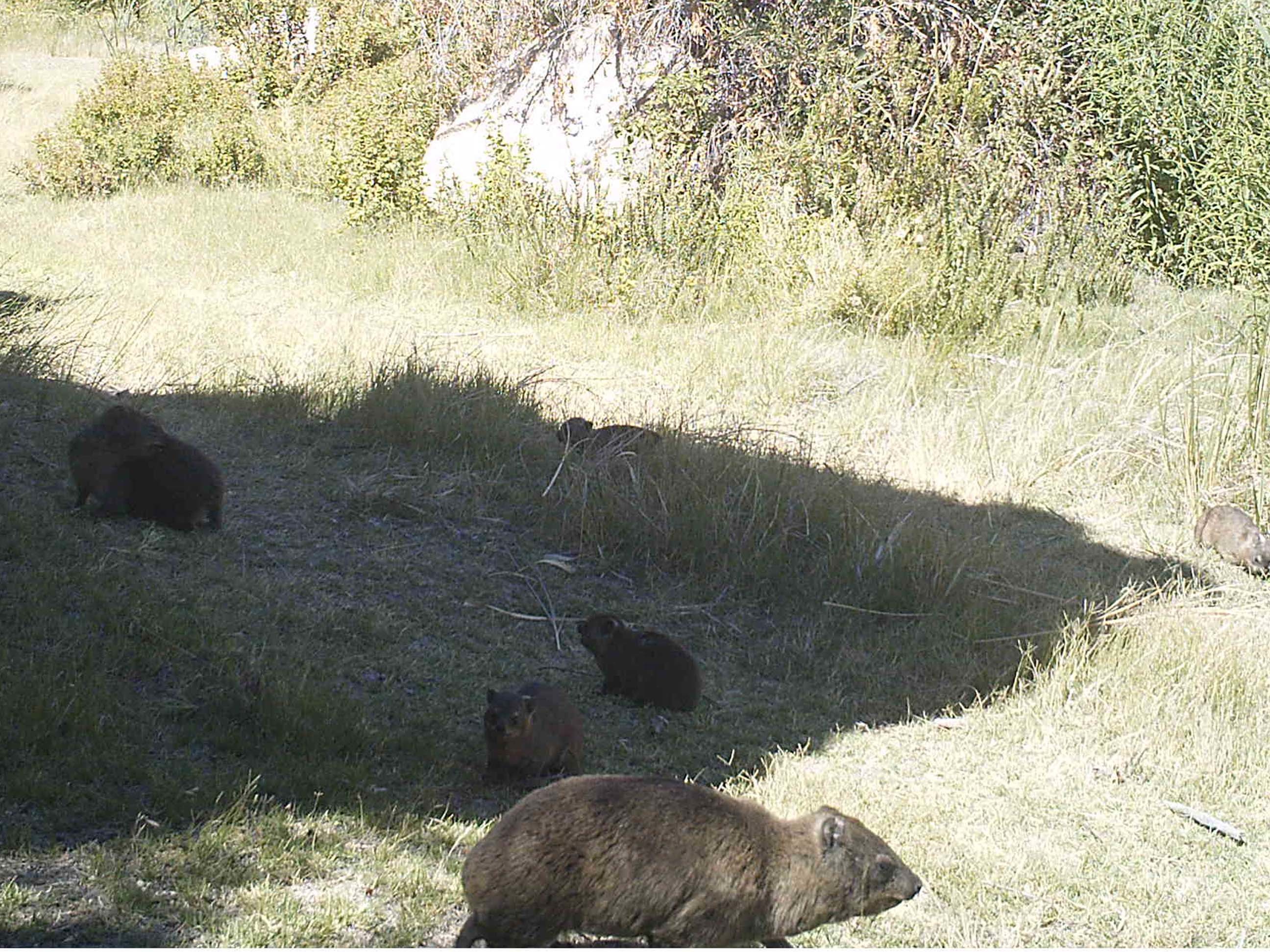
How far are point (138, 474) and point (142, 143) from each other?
12889 mm

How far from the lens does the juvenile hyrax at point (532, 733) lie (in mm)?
4488

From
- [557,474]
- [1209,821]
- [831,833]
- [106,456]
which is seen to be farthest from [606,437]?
[831,833]

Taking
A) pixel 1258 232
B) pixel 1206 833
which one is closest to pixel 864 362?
pixel 1258 232

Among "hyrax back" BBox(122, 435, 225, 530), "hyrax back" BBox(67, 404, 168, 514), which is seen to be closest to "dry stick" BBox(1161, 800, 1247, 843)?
"hyrax back" BBox(122, 435, 225, 530)

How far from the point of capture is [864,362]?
10523mm

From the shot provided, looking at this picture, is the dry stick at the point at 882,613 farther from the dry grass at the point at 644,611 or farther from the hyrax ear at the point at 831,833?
the hyrax ear at the point at 831,833

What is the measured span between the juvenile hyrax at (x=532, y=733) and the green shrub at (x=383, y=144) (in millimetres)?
10856

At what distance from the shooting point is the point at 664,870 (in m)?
3.22

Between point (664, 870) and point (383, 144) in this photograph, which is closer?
point (664, 870)

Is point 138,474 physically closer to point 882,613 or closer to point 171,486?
point 171,486

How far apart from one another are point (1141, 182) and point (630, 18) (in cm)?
596

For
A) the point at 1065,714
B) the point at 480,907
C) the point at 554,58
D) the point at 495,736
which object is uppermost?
the point at 554,58

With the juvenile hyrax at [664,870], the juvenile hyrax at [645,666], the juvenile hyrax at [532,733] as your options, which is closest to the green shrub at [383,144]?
the juvenile hyrax at [645,666]

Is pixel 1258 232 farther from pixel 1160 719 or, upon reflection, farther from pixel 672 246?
pixel 1160 719
